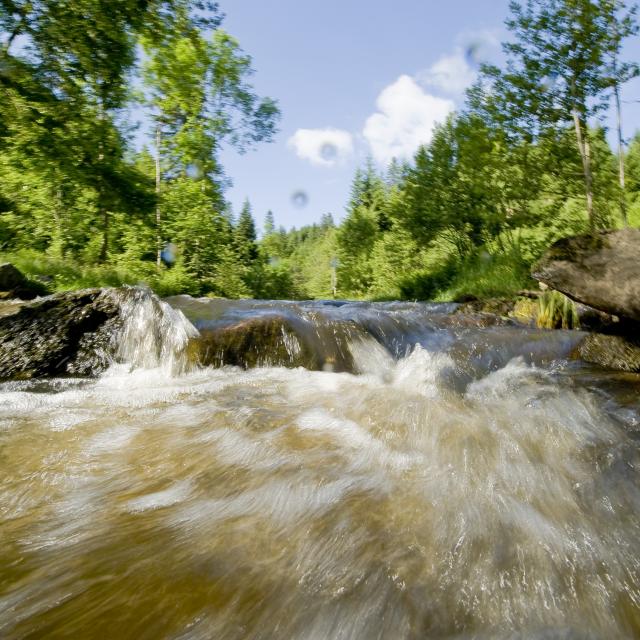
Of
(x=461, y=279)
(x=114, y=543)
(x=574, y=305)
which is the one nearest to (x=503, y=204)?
(x=461, y=279)

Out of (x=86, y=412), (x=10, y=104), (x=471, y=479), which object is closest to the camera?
(x=471, y=479)

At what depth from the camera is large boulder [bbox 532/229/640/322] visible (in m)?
4.32

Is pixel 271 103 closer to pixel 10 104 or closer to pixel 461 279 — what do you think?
pixel 461 279

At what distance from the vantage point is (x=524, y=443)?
234 cm

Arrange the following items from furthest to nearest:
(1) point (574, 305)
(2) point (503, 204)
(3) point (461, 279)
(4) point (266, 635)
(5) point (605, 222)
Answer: (3) point (461, 279), (2) point (503, 204), (5) point (605, 222), (1) point (574, 305), (4) point (266, 635)

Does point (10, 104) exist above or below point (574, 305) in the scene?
above

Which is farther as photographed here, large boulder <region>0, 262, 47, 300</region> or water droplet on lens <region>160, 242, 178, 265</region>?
water droplet on lens <region>160, 242, 178, 265</region>

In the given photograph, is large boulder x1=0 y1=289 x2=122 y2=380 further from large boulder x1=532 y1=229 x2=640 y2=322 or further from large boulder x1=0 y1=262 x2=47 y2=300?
large boulder x1=532 y1=229 x2=640 y2=322

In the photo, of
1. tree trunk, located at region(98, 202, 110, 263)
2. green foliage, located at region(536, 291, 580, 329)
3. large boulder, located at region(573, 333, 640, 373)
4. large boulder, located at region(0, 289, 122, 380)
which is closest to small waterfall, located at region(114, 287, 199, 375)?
large boulder, located at region(0, 289, 122, 380)

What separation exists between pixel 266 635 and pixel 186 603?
25 cm

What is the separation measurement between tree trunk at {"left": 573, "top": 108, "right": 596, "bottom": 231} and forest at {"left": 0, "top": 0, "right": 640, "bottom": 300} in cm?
8

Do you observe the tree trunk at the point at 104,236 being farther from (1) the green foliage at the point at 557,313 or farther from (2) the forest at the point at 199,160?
(1) the green foliage at the point at 557,313

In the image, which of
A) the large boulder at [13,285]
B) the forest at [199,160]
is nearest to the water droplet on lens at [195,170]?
the forest at [199,160]

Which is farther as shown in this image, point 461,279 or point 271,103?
point 271,103
